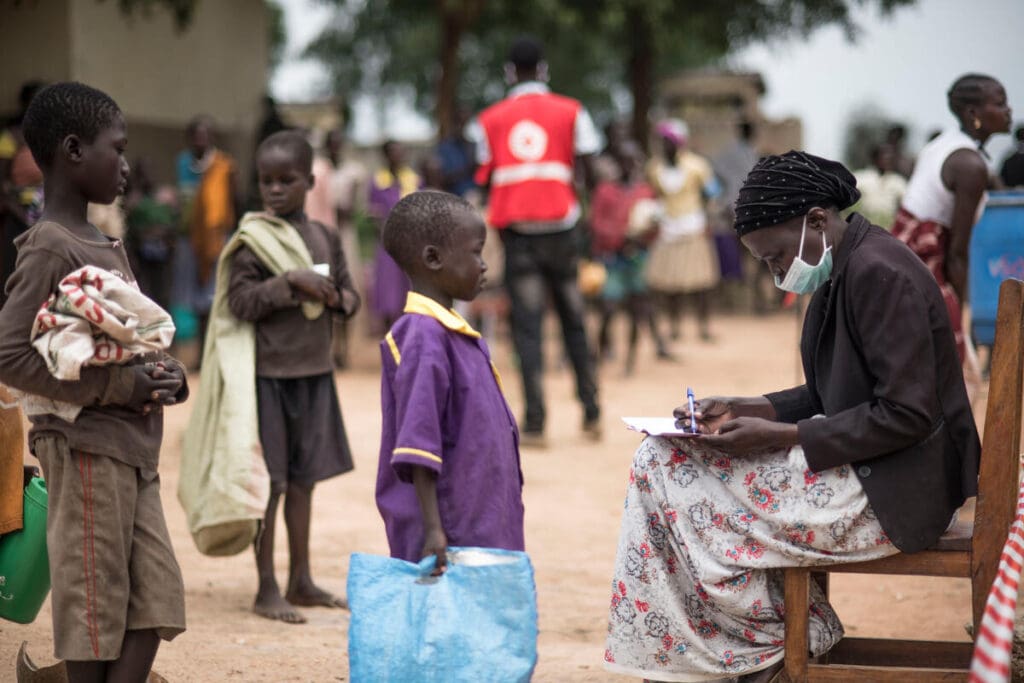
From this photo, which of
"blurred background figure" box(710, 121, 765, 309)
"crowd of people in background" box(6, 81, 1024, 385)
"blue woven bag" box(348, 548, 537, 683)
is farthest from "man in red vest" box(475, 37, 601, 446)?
"blurred background figure" box(710, 121, 765, 309)

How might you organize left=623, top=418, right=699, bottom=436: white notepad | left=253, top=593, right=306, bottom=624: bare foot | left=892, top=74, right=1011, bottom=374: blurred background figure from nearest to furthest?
1. left=623, top=418, right=699, bottom=436: white notepad
2. left=253, top=593, right=306, bottom=624: bare foot
3. left=892, top=74, right=1011, bottom=374: blurred background figure

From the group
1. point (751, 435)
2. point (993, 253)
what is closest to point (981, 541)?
point (751, 435)

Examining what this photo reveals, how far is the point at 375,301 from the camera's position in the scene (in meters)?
11.8

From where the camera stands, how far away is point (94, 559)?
3.17 meters

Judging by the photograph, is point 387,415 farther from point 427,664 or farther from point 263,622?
point 263,622

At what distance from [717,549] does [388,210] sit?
28.5ft

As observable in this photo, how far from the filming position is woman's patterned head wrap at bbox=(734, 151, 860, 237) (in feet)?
11.3

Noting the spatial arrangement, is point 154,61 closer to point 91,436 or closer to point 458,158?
point 458,158

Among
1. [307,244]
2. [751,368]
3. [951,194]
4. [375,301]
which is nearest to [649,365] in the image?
[751,368]

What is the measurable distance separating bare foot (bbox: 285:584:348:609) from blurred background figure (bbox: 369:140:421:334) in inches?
259

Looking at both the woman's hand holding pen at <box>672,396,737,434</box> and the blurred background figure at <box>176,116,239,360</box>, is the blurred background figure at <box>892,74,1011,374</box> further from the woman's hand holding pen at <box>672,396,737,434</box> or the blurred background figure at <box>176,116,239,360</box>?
the blurred background figure at <box>176,116,239,360</box>

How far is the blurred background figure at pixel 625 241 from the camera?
12039 mm

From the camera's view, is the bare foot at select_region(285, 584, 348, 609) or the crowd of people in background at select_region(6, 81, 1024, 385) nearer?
the bare foot at select_region(285, 584, 348, 609)

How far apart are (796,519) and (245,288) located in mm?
2367
